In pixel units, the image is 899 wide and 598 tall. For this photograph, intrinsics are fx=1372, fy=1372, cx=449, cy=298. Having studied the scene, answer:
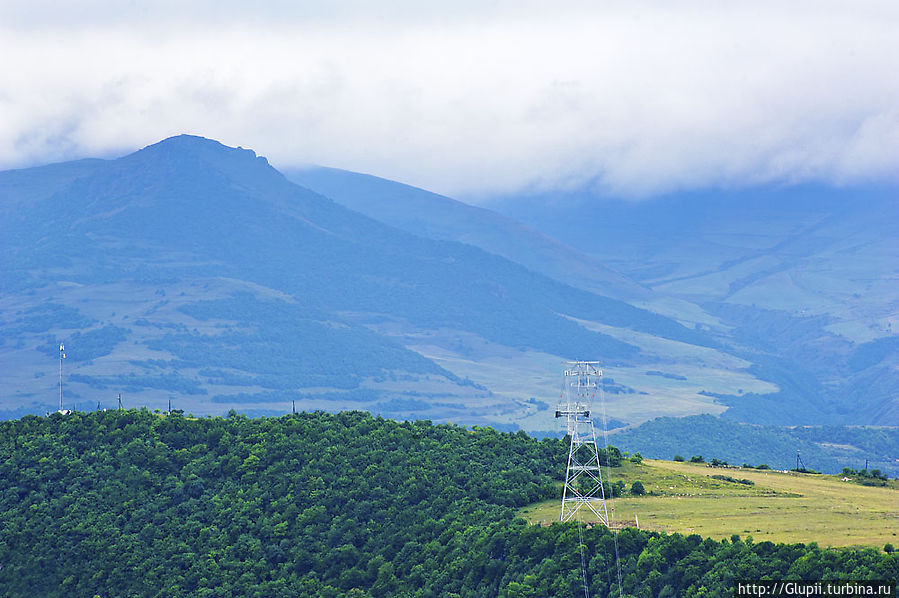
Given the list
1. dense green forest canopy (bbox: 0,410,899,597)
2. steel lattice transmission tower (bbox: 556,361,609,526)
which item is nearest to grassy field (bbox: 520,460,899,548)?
steel lattice transmission tower (bbox: 556,361,609,526)

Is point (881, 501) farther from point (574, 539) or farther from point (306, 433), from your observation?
point (306, 433)

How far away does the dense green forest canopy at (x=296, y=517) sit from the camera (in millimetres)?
106812

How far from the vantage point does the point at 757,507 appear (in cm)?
12056

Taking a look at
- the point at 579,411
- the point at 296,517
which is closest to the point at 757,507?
the point at 579,411

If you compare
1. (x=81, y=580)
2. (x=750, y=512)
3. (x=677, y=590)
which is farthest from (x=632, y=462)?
(x=81, y=580)

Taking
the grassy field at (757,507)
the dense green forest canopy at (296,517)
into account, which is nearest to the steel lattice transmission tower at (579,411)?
the grassy field at (757,507)

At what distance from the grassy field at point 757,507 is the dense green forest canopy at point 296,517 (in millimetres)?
7141

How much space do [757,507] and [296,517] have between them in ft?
139

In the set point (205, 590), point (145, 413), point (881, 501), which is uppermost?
point (145, 413)

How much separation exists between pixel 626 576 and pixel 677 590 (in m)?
4.65

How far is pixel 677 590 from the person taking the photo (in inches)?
3834

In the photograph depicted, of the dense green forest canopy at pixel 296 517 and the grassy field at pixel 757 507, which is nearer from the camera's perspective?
the dense green forest canopy at pixel 296 517

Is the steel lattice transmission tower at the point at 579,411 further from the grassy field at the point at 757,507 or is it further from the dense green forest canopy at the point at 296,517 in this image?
the dense green forest canopy at the point at 296,517

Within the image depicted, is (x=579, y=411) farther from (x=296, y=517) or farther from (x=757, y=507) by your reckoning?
(x=296, y=517)
